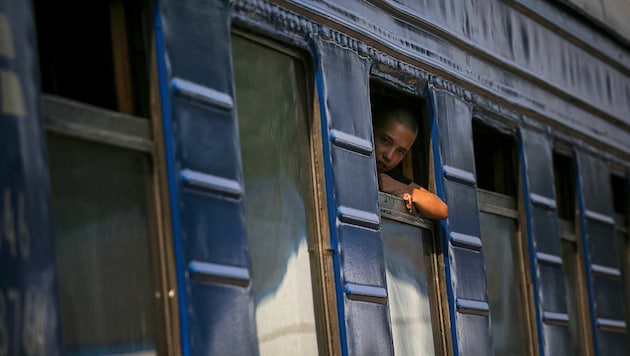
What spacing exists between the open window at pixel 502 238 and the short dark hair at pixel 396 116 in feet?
3.55

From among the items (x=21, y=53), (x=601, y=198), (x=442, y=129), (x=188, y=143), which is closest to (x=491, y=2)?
(x=442, y=129)

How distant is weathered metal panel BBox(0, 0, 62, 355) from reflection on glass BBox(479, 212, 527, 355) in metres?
4.57

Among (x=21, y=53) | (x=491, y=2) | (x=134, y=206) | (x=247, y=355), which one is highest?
(x=491, y=2)

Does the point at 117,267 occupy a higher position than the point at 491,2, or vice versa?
the point at 491,2

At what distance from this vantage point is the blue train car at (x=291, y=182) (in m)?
5.36

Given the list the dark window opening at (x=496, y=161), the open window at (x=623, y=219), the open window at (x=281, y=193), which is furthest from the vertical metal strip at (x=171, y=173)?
the open window at (x=623, y=219)

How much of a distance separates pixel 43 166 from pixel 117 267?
0.65m

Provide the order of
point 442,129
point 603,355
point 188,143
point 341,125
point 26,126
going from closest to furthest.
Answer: point 26,126 → point 188,143 → point 341,125 → point 442,129 → point 603,355

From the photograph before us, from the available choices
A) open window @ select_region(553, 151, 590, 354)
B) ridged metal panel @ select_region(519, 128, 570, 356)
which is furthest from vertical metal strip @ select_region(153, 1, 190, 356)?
open window @ select_region(553, 151, 590, 354)

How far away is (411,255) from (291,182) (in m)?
1.41

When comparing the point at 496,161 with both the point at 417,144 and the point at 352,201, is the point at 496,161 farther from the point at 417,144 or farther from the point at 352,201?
the point at 352,201

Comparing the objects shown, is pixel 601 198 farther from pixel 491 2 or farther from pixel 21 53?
pixel 21 53

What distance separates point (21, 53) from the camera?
16.7 ft

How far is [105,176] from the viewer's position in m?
5.62
